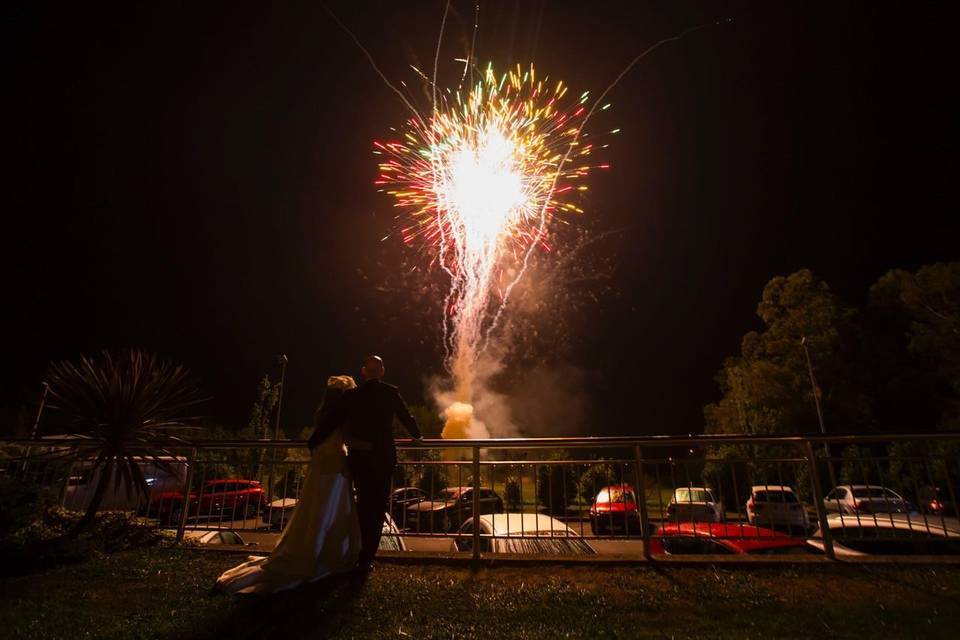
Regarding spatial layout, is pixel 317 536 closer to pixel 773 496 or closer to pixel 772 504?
pixel 772 504

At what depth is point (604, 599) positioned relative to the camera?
4.43 metres

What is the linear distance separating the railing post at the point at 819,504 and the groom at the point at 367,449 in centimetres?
459

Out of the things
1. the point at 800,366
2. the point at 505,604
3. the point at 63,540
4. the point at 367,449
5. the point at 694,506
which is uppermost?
the point at 800,366

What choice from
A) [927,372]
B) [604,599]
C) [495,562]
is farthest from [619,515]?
[927,372]

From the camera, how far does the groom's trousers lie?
5203 millimetres

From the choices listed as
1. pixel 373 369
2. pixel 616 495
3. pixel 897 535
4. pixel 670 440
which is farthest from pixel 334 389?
pixel 897 535

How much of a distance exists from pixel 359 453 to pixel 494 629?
218cm

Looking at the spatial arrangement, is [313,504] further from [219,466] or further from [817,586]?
[817,586]

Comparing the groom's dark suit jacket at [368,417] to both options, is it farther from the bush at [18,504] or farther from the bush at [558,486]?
the bush at [18,504]

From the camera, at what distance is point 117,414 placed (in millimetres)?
7488

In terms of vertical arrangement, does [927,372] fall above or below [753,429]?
above

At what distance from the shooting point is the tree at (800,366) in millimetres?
28594

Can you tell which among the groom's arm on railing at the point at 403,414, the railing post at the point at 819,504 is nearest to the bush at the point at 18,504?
the groom's arm on railing at the point at 403,414

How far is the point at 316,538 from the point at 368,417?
1.22 metres
